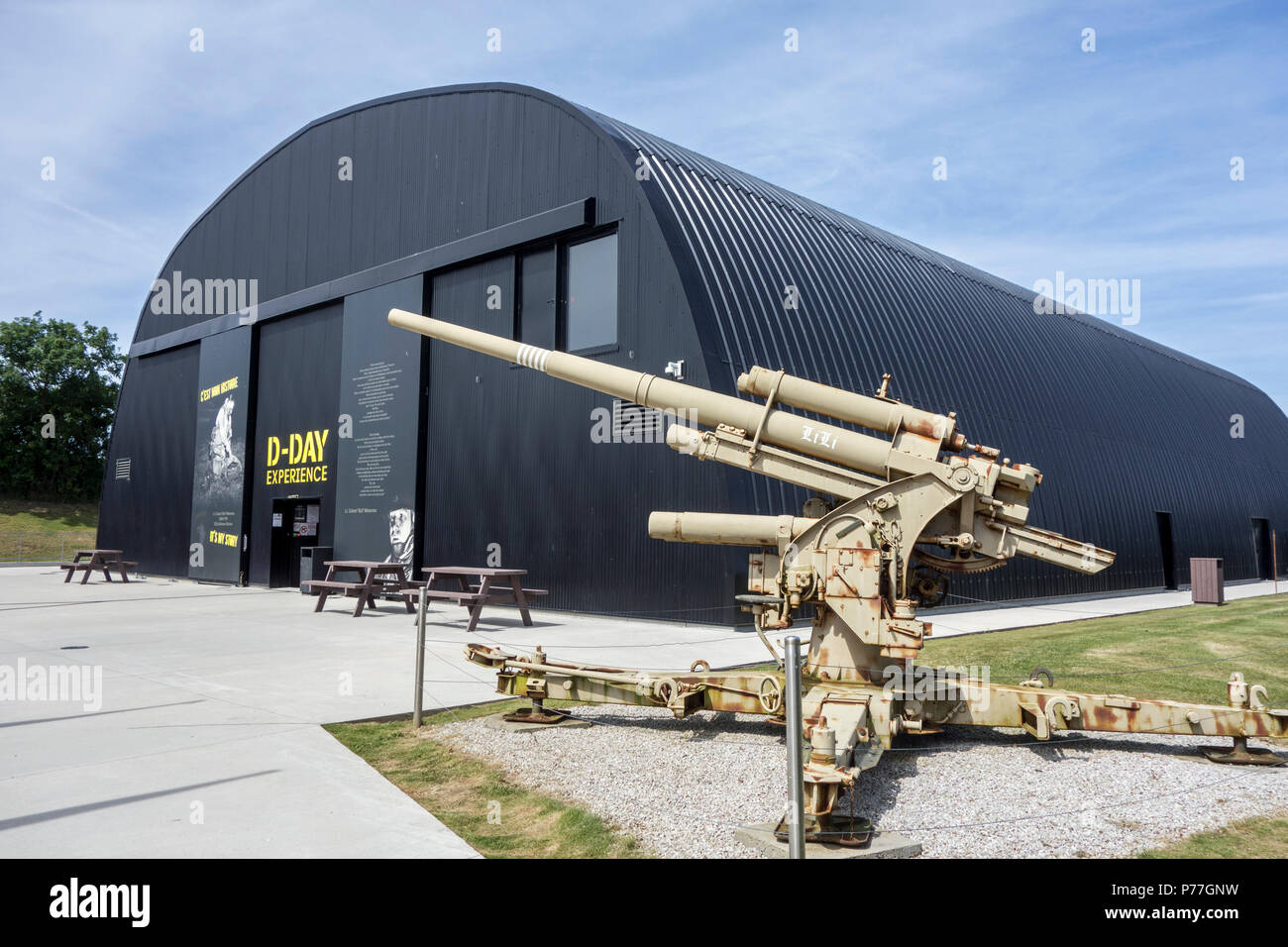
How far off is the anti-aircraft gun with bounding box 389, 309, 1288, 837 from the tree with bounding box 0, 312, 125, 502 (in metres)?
63.2

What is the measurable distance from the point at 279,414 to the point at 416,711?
18.7 m

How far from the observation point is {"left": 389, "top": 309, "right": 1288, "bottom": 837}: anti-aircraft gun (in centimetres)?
550

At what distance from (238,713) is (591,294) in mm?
10877

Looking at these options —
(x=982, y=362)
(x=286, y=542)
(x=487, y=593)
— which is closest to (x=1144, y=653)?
(x=487, y=593)

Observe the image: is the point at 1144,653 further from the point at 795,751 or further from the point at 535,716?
the point at 795,751

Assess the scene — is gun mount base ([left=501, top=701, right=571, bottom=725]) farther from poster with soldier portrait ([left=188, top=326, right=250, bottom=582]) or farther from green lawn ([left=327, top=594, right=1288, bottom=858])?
poster with soldier portrait ([left=188, top=326, right=250, bottom=582])

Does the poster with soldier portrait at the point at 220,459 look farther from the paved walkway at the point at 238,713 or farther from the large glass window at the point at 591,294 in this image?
the large glass window at the point at 591,294

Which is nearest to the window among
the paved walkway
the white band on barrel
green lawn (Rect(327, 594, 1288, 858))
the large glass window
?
the large glass window

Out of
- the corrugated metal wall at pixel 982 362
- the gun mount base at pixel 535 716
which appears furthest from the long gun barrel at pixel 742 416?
the corrugated metal wall at pixel 982 362

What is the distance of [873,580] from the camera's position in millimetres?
5688

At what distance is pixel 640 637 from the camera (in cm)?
1221

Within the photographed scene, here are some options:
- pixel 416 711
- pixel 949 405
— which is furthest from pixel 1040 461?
pixel 416 711

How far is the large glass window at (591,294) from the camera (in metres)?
15.8
